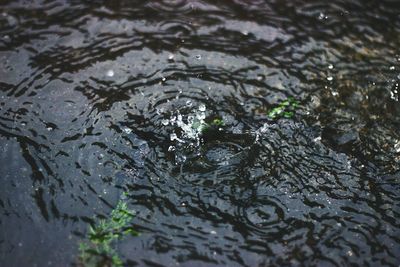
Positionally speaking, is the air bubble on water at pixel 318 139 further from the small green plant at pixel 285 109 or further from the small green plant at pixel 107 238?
the small green plant at pixel 107 238

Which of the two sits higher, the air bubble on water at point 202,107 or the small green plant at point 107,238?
the air bubble on water at point 202,107

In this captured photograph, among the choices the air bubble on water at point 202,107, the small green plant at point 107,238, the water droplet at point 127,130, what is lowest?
the small green plant at point 107,238

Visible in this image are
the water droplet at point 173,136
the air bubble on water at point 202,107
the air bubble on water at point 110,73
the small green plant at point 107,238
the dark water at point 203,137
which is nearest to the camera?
the small green plant at point 107,238

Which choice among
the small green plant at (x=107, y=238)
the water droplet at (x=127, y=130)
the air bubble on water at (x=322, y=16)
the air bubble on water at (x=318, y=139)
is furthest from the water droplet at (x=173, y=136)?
the air bubble on water at (x=322, y=16)

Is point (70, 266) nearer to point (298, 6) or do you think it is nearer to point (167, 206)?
point (167, 206)

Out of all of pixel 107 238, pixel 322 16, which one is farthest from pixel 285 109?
pixel 107 238

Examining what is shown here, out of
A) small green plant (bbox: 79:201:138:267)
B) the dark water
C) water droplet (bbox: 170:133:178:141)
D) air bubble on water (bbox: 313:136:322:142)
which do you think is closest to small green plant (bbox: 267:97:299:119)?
the dark water
